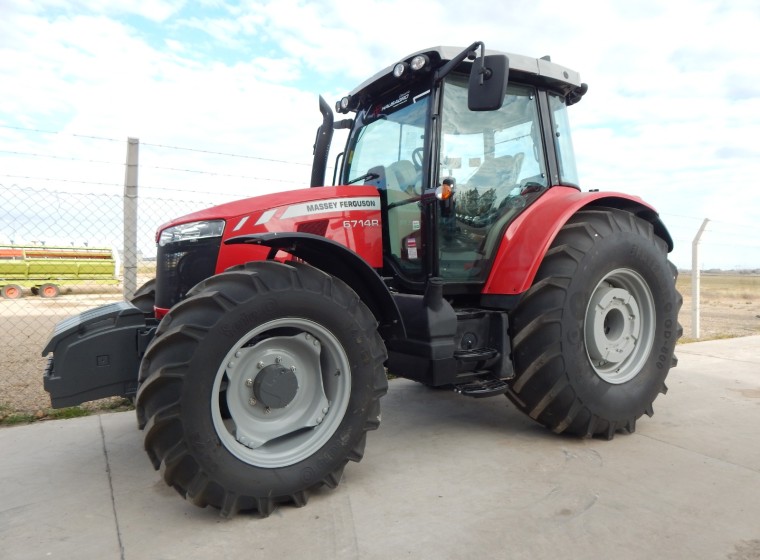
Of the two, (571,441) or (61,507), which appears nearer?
(61,507)

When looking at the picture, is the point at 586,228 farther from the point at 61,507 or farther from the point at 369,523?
the point at 61,507

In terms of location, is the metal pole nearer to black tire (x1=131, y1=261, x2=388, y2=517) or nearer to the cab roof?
the cab roof

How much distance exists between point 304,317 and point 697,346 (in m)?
6.37

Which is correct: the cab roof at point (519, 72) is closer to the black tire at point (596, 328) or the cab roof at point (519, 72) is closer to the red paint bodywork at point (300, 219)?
the red paint bodywork at point (300, 219)

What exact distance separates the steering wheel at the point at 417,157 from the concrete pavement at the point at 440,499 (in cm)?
170

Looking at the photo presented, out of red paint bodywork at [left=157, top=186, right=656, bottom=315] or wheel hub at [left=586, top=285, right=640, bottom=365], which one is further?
wheel hub at [left=586, top=285, right=640, bottom=365]

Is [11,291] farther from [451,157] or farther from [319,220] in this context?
[451,157]

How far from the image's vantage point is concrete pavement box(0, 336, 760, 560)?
6.82 ft

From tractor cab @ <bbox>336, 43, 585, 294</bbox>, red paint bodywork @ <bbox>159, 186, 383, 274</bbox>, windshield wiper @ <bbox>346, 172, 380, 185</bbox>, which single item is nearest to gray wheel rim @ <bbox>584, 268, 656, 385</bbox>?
tractor cab @ <bbox>336, 43, 585, 294</bbox>

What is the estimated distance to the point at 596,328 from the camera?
3.42 meters

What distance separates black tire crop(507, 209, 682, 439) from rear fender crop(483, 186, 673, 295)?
4.0 inches

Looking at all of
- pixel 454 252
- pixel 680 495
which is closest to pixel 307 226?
pixel 454 252

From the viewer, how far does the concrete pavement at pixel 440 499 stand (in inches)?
81.9

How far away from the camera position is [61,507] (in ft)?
7.97
